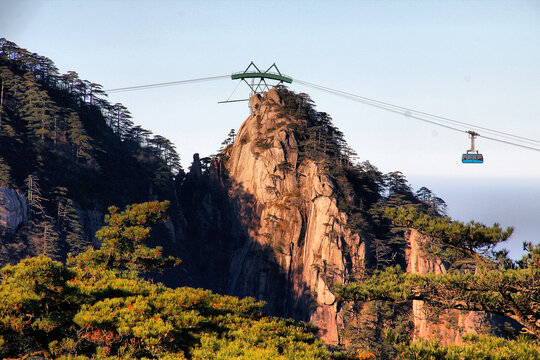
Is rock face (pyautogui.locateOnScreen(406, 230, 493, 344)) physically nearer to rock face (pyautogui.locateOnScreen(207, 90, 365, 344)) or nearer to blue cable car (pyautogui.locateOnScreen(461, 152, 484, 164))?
rock face (pyautogui.locateOnScreen(207, 90, 365, 344))

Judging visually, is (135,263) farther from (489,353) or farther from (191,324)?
(489,353)

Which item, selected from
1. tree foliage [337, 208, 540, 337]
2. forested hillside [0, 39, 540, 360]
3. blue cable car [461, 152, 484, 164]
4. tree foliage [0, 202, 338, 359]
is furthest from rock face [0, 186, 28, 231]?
tree foliage [337, 208, 540, 337]

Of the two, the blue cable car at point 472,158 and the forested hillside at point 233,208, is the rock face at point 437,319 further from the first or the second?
the blue cable car at point 472,158

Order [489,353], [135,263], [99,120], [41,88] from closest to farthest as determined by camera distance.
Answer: [489,353], [135,263], [41,88], [99,120]

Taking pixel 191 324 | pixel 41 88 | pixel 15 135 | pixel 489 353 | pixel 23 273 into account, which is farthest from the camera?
pixel 41 88

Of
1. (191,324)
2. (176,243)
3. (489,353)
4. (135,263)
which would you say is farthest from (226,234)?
(489,353)

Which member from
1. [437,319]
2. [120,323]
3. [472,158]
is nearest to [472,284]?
[120,323]

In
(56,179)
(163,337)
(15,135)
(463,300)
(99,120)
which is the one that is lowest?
(163,337)
